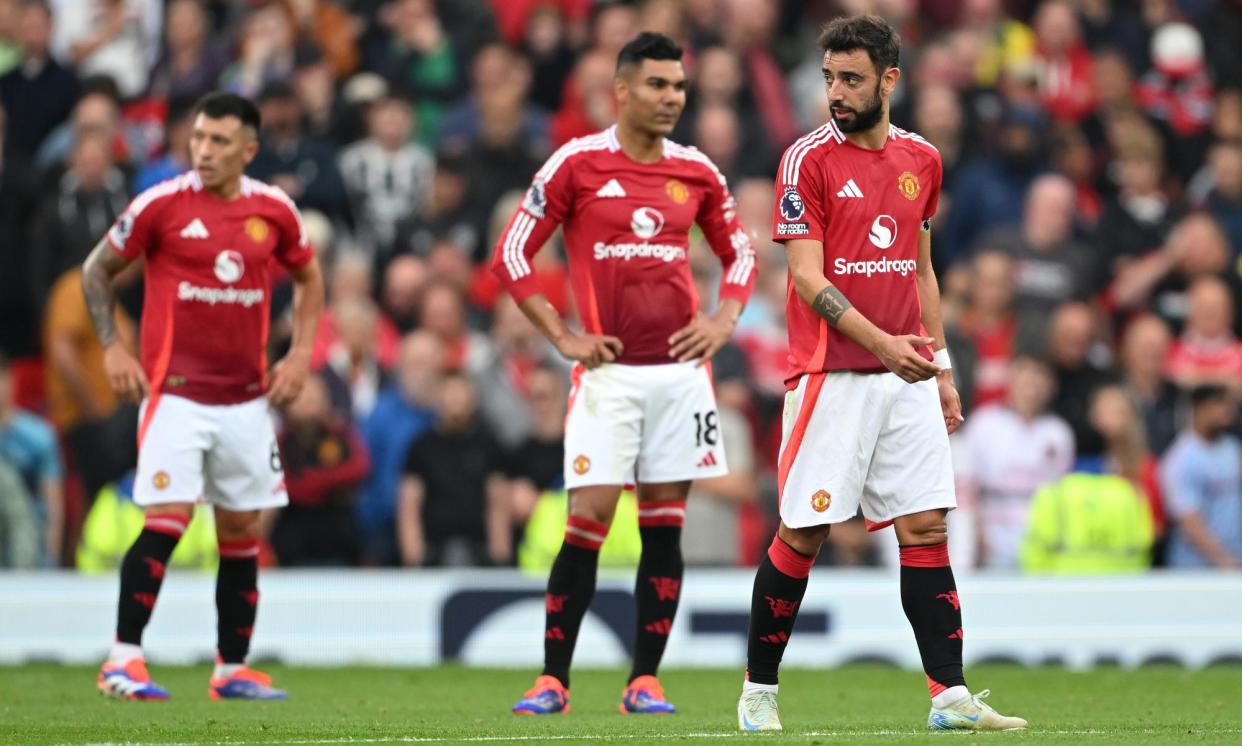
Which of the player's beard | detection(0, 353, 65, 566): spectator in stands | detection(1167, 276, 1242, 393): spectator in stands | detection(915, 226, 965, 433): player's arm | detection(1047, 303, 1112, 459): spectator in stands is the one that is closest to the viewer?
the player's beard

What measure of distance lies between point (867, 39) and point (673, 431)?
2500 millimetres

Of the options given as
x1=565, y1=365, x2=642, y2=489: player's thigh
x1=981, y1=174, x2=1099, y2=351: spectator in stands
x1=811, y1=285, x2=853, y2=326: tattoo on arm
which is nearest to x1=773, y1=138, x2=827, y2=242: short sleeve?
x1=811, y1=285, x2=853, y2=326: tattoo on arm

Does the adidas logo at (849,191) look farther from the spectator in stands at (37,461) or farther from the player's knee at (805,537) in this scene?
the spectator in stands at (37,461)

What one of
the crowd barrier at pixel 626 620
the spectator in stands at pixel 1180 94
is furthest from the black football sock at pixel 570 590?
the spectator in stands at pixel 1180 94

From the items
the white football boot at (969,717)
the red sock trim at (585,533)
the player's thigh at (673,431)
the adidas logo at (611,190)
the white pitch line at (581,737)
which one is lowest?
the white pitch line at (581,737)

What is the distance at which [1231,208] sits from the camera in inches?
709

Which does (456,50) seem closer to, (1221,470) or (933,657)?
(1221,470)

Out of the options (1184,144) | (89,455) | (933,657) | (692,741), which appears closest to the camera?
(692,741)

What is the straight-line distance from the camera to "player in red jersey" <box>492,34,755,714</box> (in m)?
9.99

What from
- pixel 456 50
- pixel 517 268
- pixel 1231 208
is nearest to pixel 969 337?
pixel 1231 208

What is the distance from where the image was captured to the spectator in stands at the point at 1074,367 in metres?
16.0

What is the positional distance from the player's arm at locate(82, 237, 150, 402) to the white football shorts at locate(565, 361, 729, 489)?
2312mm

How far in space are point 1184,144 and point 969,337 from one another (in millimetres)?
4172

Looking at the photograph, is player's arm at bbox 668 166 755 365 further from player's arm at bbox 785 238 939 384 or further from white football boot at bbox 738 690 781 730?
white football boot at bbox 738 690 781 730
